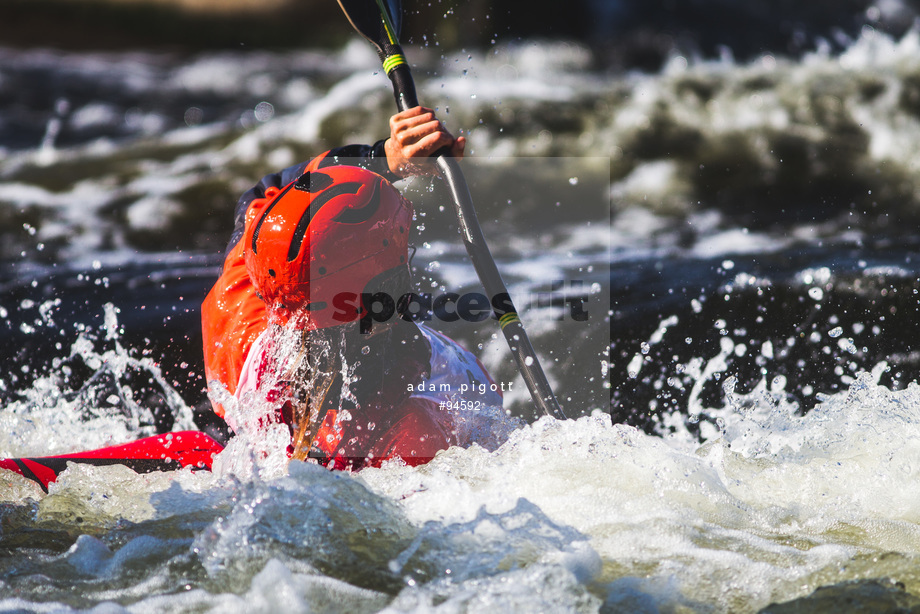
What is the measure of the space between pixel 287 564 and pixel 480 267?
3.71ft

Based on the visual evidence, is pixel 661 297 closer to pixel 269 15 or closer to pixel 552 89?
pixel 552 89

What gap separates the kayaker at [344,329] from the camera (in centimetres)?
211

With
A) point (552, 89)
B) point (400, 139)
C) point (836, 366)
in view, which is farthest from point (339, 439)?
point (552, 89)

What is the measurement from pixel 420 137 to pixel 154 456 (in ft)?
4.40

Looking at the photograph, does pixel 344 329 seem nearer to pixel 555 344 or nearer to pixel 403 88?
pixel 403 88

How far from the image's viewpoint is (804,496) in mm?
2320

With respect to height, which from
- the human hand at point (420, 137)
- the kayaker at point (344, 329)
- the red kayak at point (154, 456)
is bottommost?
the red kayak at point (154, 456)

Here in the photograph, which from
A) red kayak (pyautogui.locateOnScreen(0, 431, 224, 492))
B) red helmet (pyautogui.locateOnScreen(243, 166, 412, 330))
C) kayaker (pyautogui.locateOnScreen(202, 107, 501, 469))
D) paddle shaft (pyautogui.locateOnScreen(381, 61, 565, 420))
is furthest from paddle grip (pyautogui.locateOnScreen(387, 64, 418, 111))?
red kayak (pyautogui.locateOnScreen(0, 431, 224, 492))

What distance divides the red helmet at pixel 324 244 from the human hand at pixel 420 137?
0.23 m

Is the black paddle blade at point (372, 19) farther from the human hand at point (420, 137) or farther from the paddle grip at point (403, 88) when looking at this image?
the human hand at point (420, 137)

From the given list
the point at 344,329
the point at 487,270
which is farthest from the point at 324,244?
the point at 487,270

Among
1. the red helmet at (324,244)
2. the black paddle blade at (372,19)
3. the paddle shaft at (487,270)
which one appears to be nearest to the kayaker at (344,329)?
the red helmet at (324,244)

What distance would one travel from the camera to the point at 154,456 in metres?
2.62

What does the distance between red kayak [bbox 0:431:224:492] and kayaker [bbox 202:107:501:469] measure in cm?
33
